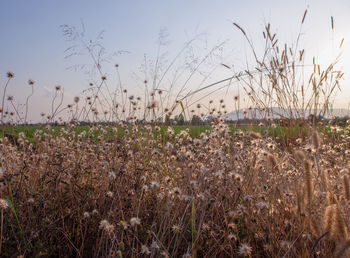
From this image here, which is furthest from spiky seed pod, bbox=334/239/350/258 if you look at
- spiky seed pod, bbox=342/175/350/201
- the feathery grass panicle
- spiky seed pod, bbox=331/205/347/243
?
spiky seed pod, bbox=342/175/350/201

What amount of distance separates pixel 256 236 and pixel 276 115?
7.40 ft

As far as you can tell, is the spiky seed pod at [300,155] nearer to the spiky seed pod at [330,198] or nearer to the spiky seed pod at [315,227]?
the spiky seed pod at [330,198]

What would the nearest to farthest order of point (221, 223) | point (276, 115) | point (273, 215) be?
1. point (273, 215)
2. point (221, 223)
3. point (276, 115)

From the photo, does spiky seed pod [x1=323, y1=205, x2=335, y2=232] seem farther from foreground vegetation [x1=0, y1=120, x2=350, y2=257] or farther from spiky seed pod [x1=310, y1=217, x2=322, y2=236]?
spiky seed pod [x1=310, y1=217, x2=322, y2=236]

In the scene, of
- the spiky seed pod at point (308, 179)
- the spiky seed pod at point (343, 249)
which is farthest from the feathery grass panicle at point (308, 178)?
the spiky seed pod at point (343, 249)

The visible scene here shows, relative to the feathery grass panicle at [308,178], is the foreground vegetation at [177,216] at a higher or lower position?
lower

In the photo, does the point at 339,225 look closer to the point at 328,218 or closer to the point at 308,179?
the point at 328,218

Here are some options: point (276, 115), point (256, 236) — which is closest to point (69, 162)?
point (256, 236)

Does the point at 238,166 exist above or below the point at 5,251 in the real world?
above

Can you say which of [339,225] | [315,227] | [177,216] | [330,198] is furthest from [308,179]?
[177,216]

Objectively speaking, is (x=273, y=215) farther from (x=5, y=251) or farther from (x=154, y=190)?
(x=5, y=251)

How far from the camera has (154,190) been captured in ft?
8.87

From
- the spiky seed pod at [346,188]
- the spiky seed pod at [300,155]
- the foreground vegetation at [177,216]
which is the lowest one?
the foreground vegetation at [177,216]

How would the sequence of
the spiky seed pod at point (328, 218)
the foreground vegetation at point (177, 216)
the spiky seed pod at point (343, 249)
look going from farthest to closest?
1. the foreground vegetation at point (177, 216)
2. the spiky seed pod at point (328, 218)
3. the spiky seed pod at point (343, 249)
